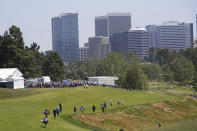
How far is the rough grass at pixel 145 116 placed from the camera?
6544 centimetres

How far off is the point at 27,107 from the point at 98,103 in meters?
15.2

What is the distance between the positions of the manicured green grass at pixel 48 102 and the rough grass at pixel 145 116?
275 centimetres

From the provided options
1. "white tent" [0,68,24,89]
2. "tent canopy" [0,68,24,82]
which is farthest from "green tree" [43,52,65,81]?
"white tent" [0,68,24,89]

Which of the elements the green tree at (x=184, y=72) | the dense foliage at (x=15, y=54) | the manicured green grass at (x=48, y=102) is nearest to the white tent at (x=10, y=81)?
the manicured green grass at (x=48, y=102)

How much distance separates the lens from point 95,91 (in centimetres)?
9288

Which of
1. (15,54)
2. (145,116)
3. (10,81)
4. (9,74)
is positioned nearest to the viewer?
(145,116)

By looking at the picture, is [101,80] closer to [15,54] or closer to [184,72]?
[15,54]

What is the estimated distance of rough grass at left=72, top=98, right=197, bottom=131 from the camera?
65438mm

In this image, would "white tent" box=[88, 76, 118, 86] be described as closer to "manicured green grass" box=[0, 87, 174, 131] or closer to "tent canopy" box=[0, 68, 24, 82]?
"manicured green grass" box=[0, 87, 174, 131]

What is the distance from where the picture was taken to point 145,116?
249ft

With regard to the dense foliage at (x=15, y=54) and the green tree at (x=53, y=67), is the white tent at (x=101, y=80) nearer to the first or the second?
the dense foliage at (x=15, y=54)

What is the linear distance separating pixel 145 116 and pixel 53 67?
8944 centimetres

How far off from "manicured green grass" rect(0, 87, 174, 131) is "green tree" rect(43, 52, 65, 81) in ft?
217

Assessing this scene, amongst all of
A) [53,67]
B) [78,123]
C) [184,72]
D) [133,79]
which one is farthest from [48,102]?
[184,72]
